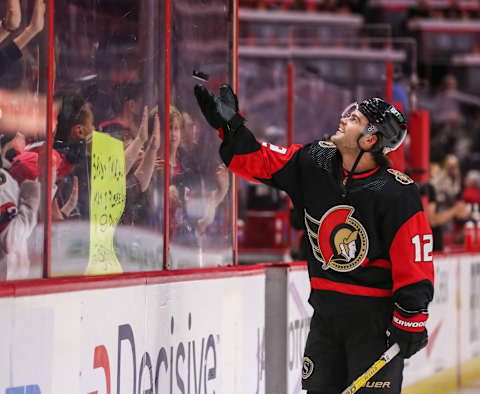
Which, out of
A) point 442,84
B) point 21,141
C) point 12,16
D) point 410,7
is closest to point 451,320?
point 21,141

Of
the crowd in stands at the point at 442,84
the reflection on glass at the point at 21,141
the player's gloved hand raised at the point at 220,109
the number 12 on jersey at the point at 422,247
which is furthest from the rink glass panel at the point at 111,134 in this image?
the crowd in stands at the point at 442,84

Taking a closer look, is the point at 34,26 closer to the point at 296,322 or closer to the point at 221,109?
the point at 221,109

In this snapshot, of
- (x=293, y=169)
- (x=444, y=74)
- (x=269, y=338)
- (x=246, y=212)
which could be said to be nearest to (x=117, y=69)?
(x=293, y=169)

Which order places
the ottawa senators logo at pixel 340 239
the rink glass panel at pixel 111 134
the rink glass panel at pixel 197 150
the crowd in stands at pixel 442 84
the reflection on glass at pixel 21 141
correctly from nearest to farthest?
the reflection on glass at pixel 21 141 → the rink glass panel at pixel 111 134 → the ottawa senators logo at pixel 340 239 → the rink glass panel at pixel 197 150 → the crowd in stands at pixel 442 84

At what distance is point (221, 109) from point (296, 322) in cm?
159

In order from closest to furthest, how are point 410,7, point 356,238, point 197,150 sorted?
point 356,238, point 197,150, point 410,7

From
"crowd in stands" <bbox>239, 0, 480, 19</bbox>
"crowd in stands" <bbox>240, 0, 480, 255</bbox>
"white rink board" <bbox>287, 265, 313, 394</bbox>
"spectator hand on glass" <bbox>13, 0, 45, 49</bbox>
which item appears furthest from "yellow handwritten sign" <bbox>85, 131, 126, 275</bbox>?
"crowd in stands" <bbox>239, 0, 480, 19</bbox>

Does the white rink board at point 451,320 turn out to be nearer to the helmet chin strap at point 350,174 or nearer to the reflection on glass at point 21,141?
the helmet chin strap at point 350,174

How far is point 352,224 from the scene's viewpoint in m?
2.78

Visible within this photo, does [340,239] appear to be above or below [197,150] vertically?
below

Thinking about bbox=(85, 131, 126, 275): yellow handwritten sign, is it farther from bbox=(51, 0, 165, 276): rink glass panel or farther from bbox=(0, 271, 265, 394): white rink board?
bbox=(0, 271, 265, 394): white rink board

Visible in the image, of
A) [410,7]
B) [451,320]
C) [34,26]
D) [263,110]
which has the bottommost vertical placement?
[451,320]

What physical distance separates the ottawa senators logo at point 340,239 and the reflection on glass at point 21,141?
868mm

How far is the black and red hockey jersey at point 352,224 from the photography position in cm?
270
